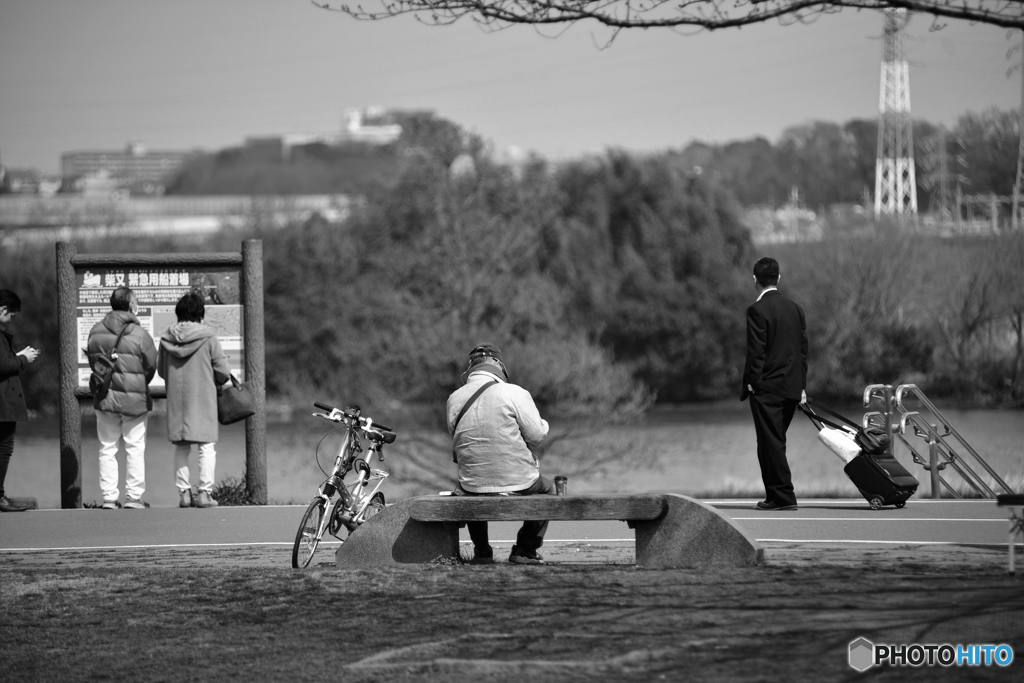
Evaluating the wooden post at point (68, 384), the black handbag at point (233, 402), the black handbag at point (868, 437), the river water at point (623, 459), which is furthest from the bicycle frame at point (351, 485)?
the river water at point (623, 459)

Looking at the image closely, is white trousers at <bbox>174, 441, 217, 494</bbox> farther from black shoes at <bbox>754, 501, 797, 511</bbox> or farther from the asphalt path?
black shoes at <bbox>754, 501, 797, 511</bbox>

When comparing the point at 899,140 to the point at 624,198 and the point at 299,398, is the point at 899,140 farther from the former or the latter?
the point at 299,398

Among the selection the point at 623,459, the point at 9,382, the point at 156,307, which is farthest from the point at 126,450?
the point at 623,459

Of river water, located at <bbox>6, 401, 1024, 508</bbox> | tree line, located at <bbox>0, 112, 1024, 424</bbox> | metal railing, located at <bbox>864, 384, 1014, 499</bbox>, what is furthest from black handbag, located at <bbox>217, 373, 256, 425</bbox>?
tree line, located at <bbox>0, 112, 1024, 424</bbox>

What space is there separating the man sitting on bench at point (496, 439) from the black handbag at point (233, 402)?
14.5ft

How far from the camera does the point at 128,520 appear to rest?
1082 cm

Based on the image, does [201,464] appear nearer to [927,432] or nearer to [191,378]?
[191,378]

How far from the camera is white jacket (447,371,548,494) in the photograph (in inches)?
303

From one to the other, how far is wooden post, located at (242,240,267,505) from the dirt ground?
405 cm

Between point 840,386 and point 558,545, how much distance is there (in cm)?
4834

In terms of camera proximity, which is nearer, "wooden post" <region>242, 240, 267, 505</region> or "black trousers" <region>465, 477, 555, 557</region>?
"black trousers" <region>465, 477, 555, 557</region>

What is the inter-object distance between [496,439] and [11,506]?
20.6ft

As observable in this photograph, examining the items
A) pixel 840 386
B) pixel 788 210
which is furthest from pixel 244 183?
pixel 840 386

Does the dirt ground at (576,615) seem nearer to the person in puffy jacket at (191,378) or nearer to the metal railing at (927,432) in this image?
the person in puffy jacket at (191,378)
